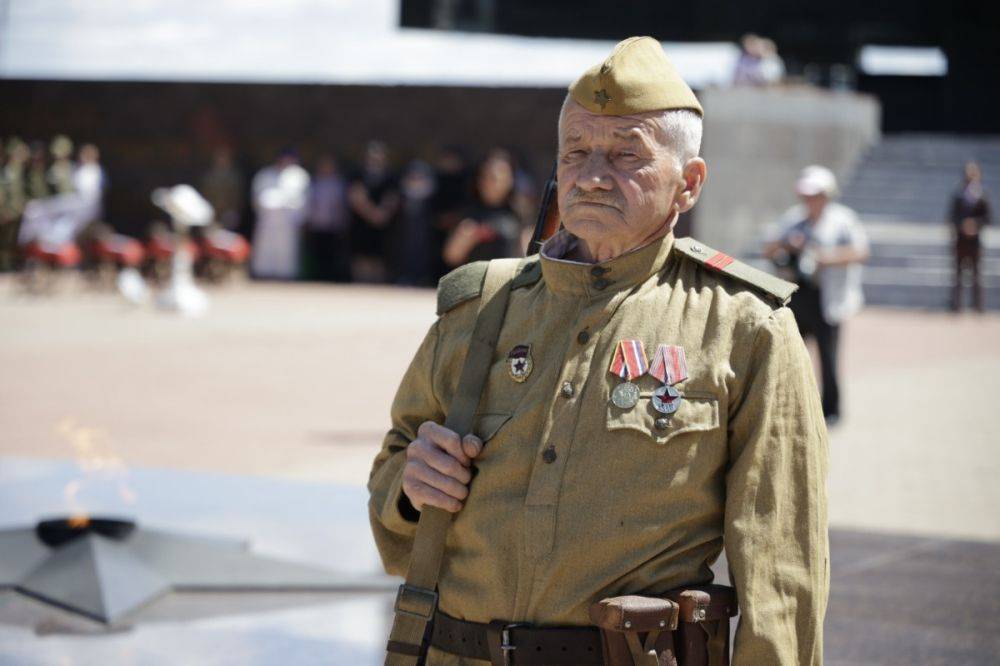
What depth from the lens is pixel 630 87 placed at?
8.07ft

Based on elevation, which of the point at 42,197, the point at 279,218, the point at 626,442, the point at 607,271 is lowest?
the point at 279,218

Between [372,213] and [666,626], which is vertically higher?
[666,626]

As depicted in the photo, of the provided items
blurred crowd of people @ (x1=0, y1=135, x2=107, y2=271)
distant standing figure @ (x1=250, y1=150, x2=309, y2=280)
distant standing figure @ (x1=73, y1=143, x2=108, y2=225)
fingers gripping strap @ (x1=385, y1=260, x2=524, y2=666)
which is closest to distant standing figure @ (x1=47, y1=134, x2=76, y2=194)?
blurred crowd of people @ (x1=0, y1=135, x2=107, y2=271)

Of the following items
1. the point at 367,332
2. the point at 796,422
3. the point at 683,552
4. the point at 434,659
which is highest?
the point at 796,422

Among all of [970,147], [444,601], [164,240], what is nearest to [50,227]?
[164,240]

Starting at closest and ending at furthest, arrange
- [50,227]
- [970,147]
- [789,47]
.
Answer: [50,227] < [970,147] < [789,47]

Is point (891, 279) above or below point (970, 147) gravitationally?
below

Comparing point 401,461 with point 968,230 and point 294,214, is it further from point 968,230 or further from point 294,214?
point 294,214

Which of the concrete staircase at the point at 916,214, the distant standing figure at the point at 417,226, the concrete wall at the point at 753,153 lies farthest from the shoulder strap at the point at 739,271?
the distant standing figure at the point at 417,226

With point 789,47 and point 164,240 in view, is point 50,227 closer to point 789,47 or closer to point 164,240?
point 164,240

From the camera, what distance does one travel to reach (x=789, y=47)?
39.3 meters

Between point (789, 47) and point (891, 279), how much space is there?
17939 millimetres

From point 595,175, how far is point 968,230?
19.8 metres

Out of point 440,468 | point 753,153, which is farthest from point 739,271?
point 753,153
